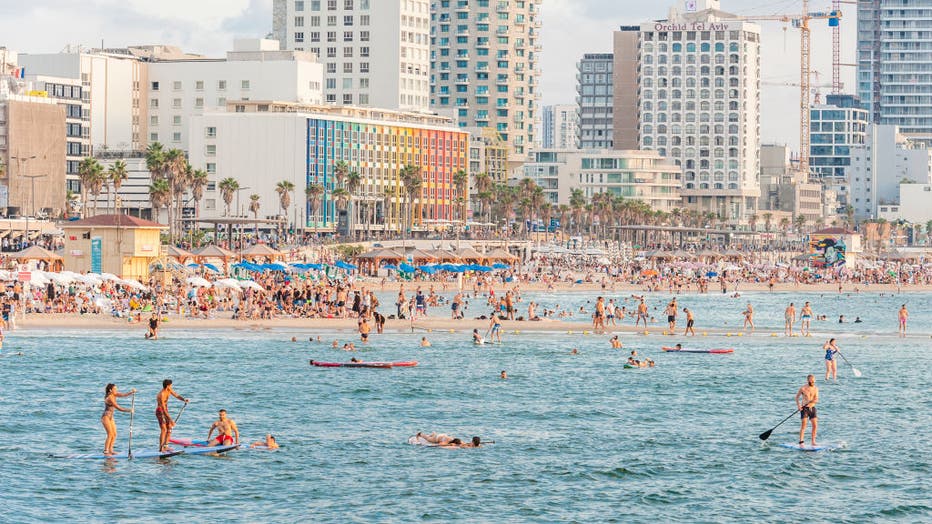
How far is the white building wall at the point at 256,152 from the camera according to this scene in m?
192

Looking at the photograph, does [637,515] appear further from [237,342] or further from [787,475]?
[237,342]

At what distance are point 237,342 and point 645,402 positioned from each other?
1090 inches

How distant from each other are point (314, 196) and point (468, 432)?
464 feet

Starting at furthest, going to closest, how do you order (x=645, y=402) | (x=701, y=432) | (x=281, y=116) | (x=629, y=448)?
1. (x=281, y=116)
2. (x=645, y=402)
3. (x=701, y=432)
4. (x=629, y=448)

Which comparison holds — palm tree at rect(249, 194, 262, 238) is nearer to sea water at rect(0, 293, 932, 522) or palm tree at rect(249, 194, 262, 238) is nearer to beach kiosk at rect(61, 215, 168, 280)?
beach kiosk at rect(61, 215, 168, 280)

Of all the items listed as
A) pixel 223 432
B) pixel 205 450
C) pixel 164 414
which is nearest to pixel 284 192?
pixel 223 432

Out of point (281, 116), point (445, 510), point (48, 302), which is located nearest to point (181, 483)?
point (445, 510)

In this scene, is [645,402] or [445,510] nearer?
[445,510]

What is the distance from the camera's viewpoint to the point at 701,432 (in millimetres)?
48875

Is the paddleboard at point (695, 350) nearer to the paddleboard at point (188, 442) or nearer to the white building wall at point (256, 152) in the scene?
the paddleboard at point (188, 442)

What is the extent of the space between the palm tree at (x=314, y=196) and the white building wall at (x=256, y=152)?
1.53m

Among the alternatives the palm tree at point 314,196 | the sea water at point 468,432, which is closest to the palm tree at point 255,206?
the palm tree at point 314,196

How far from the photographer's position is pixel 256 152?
19262 centimetres

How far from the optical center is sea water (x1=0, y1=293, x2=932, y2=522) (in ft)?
125
